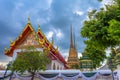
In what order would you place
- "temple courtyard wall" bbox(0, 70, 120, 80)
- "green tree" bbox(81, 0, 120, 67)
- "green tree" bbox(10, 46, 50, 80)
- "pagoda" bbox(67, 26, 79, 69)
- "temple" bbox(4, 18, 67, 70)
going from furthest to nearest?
"pagoda" bbox(67, 26, 79, 69)
"temple" bbox(4, 18, 67, 70)
"temple courtyard wall" bbox(0, 70, 120, 80)
"green tree" bbox(10, 46, 50, 80)
"green tree" bbox(81, 0, 120, 67)

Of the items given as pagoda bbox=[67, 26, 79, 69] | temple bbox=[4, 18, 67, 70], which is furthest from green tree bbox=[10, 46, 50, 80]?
pagoda bbox=[67, 26, 79, 69]

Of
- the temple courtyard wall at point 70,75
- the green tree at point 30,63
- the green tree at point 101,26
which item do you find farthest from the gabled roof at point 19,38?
the green tree at point 101,26

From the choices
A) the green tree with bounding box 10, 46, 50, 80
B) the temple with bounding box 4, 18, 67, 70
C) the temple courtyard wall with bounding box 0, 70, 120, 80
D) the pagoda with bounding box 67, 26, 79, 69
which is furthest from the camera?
the pagoda with bounding box 67, 26, 79, 69

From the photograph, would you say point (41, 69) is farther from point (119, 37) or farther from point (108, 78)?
point (119, 37)

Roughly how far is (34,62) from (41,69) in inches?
28.1

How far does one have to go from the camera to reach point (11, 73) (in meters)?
14.9

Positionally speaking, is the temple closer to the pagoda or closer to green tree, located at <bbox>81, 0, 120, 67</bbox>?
green tree, located at <bbox>81, 0, 120, 67</bbox>

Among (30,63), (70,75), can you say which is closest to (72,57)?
(70,75)

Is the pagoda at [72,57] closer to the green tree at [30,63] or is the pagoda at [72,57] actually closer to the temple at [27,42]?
the temple at [27,42]

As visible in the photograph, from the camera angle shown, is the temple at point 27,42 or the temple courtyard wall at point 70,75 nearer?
the temple courtyard wall at point 70,75

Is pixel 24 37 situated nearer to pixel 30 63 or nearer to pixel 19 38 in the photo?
pixel 19 38

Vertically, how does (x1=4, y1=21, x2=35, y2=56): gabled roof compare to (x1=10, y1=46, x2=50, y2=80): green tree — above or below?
above

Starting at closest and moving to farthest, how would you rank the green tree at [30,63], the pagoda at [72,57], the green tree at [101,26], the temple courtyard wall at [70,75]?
the green tree at [101,26] < the green tree at [30,63] < the temple courtyard wall at [70,75] < the pagoda at [72,57]

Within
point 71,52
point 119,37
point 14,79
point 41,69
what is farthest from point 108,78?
point 71,52
